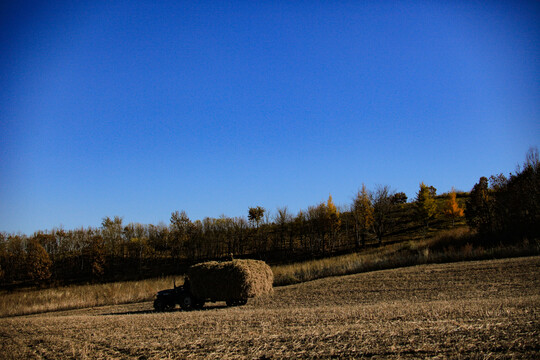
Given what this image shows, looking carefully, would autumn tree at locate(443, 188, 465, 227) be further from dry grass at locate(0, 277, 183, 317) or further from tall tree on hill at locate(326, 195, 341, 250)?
dry grass at locate(0, 277, 183, 317)

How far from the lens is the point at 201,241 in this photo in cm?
7244

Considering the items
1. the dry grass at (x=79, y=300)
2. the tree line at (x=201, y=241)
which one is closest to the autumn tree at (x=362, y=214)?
the tree line at (x=201, y=241)

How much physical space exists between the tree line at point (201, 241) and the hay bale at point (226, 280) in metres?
43.4

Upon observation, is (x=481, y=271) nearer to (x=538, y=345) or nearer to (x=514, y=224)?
(x=538, y=345)

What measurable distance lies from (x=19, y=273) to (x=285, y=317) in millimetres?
67810

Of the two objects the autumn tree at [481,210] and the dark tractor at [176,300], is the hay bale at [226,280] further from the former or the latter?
the autumn tree at [481,210]

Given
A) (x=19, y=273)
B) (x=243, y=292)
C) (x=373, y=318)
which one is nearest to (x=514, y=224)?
(x=243, y=292)

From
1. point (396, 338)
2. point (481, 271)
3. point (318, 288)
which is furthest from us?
point (318, 288)

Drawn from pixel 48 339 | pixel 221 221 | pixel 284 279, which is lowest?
pixel 284 279

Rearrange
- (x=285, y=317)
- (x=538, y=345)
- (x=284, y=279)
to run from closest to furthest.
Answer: (x=538, y=345) → (x=285, y=317) → (x=284, y=279)

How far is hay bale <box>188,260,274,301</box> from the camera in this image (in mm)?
20125

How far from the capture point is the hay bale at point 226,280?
20.1 metres

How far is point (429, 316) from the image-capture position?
10516 millimetres

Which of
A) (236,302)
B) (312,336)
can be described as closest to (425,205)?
(236,302)
